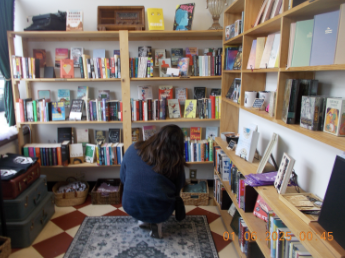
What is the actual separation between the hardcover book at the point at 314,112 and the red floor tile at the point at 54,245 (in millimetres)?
2209

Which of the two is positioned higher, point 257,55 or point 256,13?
point 256,13

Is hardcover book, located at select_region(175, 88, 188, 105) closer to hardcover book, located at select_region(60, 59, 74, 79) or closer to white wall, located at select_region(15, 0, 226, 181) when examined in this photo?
white wall, located at select_region(15, 0, 226, 181)

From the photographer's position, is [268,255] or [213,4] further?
[213,4]

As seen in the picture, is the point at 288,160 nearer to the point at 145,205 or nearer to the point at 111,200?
the point at 145,205

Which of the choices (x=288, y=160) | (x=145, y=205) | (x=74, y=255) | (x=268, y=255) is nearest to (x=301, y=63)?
(x=288, y=160)

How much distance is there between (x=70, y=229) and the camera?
101 inches

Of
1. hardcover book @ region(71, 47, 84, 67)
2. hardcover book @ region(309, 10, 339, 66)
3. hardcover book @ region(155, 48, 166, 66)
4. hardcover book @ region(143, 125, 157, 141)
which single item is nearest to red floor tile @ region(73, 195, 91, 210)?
hardcover book @ region(143, 125, 157, 141)

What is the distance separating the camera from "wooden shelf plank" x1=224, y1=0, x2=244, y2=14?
7.70 ft

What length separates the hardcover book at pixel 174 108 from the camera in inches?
124

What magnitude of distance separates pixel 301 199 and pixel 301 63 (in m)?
0.73

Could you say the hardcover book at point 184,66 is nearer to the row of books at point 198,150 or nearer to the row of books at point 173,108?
the row of books at point 173,108

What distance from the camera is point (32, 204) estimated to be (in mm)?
2436

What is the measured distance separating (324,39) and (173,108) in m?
2.09

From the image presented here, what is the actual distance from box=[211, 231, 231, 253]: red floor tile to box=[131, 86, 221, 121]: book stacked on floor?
134 cm
